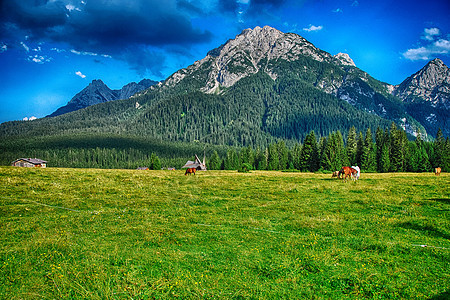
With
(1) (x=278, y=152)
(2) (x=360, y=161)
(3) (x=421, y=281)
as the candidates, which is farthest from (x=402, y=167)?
(3) (x=421, y=281)

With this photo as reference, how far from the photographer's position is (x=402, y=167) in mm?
86812

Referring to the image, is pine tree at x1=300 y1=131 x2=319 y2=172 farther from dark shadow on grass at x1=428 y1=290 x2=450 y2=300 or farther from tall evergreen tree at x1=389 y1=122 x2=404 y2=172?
dark shadow on grass at x1=428 y1=290 x2=450 y2=300

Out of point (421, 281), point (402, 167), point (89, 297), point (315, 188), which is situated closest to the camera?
point (89, 297)

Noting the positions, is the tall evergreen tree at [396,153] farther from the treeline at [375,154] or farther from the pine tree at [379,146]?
the pine tree at [379,146]

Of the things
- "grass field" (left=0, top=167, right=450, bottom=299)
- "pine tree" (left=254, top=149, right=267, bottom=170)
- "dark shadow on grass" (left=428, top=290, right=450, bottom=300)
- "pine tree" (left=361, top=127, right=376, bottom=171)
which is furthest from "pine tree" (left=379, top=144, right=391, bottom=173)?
"dark shadow on grass" (left=428, top=290, right=450, bottom=300)

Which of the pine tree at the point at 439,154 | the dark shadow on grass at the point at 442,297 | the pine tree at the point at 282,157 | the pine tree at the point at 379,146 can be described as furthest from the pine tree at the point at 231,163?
the dark shadow on grass at the point at 442,297

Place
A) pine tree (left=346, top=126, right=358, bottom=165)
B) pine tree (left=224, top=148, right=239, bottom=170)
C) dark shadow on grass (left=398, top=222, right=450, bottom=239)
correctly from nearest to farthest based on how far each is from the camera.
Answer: dark shadow on grass (left=398, top=222, right=450, bottom=239) < pine tree (left=346, top=126, right=358, bottom=165) < pine tree (left=224, top=148, right=239, bottom=170)

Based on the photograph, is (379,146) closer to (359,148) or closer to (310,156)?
(359,148)

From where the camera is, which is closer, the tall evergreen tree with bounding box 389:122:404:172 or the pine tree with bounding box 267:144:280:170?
the tall evergreen tree with bounding box 389:122:404:172

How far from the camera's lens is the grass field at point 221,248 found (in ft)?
23.3

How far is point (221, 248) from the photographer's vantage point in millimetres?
10086

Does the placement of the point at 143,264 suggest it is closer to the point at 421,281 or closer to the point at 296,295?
the point at 296,295

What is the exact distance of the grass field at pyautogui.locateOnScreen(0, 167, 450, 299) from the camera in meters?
7.09

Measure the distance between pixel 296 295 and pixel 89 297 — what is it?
222 inches
